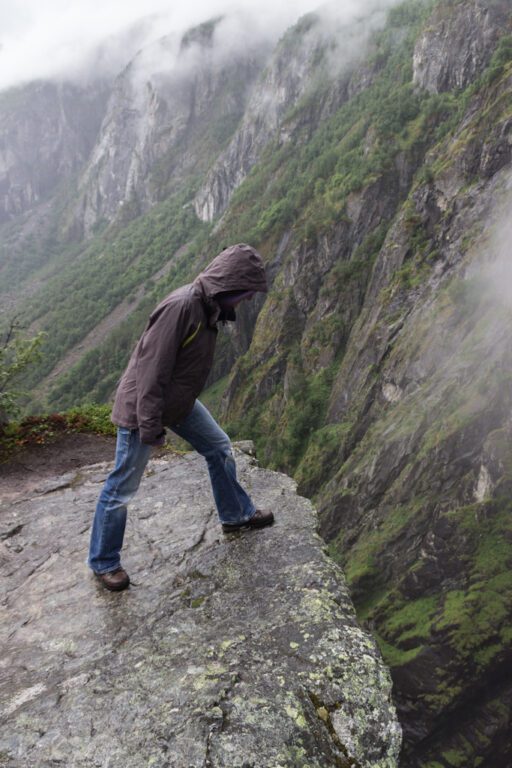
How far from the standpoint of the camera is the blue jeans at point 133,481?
4672mm

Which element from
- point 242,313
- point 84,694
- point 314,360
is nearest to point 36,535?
point 84,694

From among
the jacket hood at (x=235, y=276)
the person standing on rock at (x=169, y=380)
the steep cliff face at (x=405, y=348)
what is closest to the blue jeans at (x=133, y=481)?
the person standing on rock at (x=169, y=380)

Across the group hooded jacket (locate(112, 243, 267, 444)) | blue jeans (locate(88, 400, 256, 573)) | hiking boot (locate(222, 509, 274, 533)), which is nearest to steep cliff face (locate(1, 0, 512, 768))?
hiking boot (locate(222, 509, 274, 533))

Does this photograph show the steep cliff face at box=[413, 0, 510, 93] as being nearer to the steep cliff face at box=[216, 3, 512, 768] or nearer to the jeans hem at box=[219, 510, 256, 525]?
the steep cliff face at box=[216, 3, 512, 768]

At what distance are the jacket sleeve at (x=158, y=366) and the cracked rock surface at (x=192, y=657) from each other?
1.55 m

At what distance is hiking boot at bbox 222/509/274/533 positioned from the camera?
5.59 m

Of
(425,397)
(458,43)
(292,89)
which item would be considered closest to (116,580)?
(425,397)

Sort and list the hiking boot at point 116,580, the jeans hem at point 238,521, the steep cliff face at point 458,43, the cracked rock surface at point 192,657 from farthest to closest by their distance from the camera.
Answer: the steep cliff face at point 458,43, the jeans hem at point 238,521, the hiking boot at point 116,580, the cracked rock surface at point 192,657

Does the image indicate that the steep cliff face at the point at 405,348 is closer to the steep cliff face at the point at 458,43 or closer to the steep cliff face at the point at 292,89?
the steep cliff face at the point at 458,43

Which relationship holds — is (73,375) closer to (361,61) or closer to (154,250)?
(154,250)

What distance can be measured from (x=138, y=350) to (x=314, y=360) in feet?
236

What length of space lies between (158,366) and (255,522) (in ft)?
7.19

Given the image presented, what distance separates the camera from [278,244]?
9650cm

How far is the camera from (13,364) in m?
10.5
